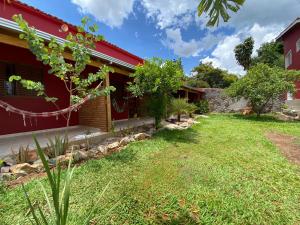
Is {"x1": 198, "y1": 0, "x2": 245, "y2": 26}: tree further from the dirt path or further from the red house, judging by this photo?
the red house

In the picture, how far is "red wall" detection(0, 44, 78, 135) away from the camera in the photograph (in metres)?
6.12

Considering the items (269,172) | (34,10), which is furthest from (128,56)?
(269,172)

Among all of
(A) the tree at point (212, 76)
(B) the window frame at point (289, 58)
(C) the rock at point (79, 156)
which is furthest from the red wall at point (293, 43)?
(C) the rock at point (79, 156)

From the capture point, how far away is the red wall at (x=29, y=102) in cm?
612

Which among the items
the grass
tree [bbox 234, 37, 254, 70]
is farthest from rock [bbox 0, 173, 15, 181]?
tree [bbox 234, 37, 254, 70]

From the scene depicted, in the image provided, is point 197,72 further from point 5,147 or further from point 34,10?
point 5,147

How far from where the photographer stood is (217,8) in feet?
9.06

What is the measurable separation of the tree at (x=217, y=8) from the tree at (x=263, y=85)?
36.8 ft

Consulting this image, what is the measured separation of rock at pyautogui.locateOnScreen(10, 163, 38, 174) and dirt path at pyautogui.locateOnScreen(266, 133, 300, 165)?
5869 mm

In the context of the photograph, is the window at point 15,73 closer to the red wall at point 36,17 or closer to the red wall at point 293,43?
the red wall at point 36,17

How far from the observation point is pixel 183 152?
549 centimetres

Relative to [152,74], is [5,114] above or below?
below

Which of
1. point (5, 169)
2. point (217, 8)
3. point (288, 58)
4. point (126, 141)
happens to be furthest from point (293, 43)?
point (5, 169)

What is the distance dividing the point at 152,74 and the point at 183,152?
10.4 feet
